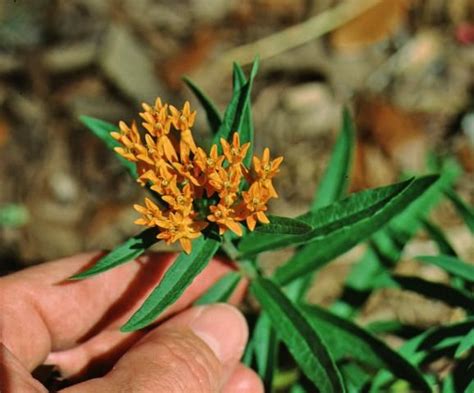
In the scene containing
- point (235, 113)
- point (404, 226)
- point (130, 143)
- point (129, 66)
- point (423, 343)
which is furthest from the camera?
point (129, 66)

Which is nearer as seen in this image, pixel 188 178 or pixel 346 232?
pixel 188 178

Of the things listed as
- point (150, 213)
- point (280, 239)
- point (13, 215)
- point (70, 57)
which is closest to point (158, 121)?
point (150, 213)

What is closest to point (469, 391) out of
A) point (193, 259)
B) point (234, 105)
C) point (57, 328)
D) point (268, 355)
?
point (268, 355)

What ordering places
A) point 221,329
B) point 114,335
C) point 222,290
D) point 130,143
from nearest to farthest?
point 130,143 → point 221,329 → point 222,290 → point 114,335

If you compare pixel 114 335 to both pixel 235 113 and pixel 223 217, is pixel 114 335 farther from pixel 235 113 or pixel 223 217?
pixel 235 113

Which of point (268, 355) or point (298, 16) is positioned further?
point (298, 16)

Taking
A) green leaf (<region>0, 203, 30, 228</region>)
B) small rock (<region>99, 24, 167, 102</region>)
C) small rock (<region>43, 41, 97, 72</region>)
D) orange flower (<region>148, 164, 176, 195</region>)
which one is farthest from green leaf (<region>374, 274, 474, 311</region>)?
small rock (<region>43, 41, 97, 72</region>)

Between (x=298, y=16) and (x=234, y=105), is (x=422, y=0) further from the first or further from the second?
(x=234, y=105)
